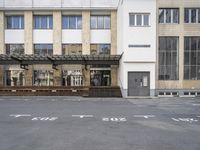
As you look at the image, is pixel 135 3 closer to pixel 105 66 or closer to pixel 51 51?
pixel 105 66

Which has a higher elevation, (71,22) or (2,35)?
(71,22)

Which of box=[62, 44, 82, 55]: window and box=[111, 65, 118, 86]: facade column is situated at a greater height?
box=[62, 44, 82, 55]: window

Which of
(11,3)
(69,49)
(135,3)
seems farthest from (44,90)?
(135,3)

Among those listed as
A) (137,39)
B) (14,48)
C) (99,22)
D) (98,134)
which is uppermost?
(99,22)

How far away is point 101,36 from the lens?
112 ft

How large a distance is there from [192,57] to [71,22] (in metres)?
15.8

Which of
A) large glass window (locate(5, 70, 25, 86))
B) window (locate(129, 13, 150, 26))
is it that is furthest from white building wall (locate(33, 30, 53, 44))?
window (locate(129, 13, 150, 26))

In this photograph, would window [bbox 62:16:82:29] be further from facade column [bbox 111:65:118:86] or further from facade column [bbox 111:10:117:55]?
facade column [bbox 111:65:118:86]

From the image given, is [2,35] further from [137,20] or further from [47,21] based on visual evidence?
[137,20]

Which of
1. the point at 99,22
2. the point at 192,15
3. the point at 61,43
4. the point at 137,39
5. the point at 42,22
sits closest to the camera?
the point at 137,39

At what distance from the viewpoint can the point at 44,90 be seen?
101 ft

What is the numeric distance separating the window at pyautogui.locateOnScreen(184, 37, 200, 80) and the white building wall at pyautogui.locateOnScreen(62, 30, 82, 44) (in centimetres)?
1329

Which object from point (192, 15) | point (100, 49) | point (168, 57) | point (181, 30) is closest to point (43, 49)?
point (100, 49)

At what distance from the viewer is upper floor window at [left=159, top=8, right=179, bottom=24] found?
2914 centimetres
